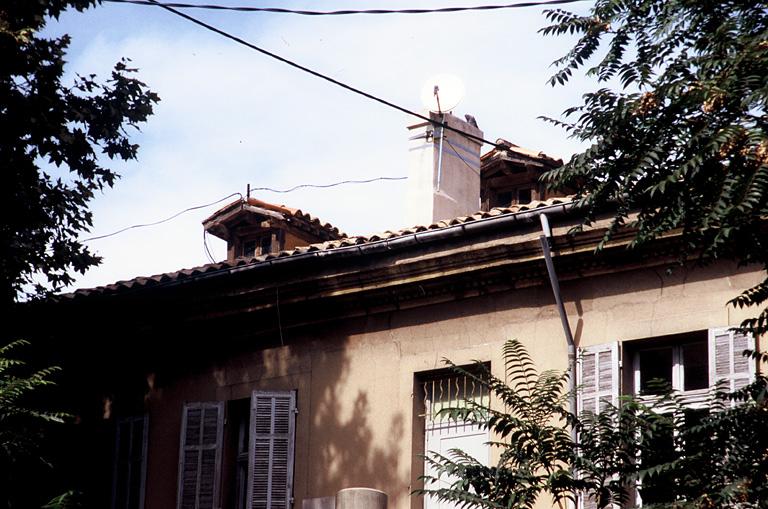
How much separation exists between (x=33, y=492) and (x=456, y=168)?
6098 millimetres

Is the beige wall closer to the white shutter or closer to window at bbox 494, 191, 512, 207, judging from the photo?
the white shutter

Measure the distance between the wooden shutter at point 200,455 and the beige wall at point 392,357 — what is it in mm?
229

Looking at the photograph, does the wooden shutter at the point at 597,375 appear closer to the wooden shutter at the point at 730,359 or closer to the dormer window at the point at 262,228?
the wooden shutter at the point at 730,359

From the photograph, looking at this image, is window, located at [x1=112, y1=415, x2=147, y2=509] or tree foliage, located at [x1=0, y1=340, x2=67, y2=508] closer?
tree foliage, located at [x1=0, y1=340, x2=67, y2=508]

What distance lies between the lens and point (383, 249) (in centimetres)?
1568

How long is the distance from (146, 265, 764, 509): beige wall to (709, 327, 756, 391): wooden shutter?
19 centimetres

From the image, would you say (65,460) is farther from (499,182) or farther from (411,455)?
(499,182)

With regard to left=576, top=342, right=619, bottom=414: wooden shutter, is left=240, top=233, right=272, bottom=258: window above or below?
above

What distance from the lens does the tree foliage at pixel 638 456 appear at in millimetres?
10711

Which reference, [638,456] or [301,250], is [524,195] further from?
[638,456]

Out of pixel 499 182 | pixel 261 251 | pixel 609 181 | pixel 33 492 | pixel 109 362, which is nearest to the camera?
pixel 609 181

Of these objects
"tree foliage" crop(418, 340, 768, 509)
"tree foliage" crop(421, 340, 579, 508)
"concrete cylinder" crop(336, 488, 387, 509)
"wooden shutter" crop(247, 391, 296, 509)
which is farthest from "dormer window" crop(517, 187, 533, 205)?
"concrete cylinder" crop(336, 488, 387, 509)

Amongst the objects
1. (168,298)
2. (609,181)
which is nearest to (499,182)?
(168,298)

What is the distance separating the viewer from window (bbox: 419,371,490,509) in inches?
599
